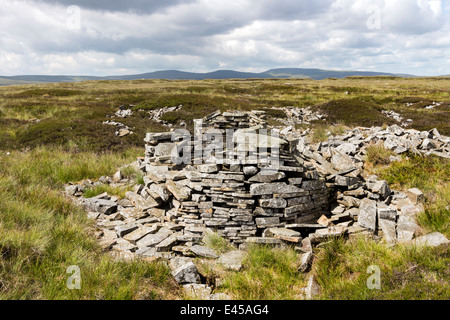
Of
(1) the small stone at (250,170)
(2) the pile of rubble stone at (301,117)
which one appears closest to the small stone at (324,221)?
(1) the small stone at (250,170)

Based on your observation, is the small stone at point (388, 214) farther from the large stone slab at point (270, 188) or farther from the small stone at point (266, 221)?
the small stone at point (266, 221)

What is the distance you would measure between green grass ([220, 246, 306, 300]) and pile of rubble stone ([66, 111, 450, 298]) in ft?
→ 0.93

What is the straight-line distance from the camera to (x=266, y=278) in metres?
4.31

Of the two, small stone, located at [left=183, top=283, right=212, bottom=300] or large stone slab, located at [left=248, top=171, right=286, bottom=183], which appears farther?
large stone slab, located at [left=248, top=171, right=286, bottom=183]

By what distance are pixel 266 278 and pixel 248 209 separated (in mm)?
2021

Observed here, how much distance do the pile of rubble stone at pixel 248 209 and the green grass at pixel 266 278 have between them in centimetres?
28

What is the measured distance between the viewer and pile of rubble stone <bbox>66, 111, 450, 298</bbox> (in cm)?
557

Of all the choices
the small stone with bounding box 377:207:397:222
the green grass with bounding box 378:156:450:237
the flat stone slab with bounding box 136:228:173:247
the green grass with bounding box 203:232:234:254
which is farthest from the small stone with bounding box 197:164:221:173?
the green grass with bounding box 378:156:450:237

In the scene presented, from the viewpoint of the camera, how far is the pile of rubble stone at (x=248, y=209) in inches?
219

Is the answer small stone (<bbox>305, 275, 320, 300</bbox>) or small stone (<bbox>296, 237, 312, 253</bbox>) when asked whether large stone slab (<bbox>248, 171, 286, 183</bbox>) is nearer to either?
small stone (<bbox>296, 237, 312, 253</bbox>)

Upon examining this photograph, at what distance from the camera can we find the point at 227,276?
4.51m

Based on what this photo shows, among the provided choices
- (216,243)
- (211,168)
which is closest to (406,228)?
(216,243)
